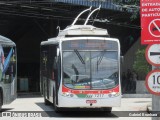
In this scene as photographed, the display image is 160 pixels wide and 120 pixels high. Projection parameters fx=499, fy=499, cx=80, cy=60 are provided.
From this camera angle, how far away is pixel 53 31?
43094mm

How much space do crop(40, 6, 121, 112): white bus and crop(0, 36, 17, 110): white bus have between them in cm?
197

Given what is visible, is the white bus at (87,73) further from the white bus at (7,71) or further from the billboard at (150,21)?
the billboard at (150,21)

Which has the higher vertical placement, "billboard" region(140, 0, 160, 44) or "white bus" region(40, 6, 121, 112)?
"billboard" region(140, 0, 160, 44)

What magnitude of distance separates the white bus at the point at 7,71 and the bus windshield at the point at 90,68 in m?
2.53

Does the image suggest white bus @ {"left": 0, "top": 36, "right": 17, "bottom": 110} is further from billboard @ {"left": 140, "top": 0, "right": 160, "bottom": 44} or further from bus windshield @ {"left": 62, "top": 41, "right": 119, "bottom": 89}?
billboard @ {"left": 140, "top": 0, "right": 160, "bottom": 44}

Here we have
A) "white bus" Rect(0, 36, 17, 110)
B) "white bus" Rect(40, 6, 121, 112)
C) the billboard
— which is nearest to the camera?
the billboard

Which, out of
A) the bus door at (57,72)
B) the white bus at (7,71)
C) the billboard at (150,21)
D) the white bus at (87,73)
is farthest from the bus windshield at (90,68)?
the billboard at (150,21)

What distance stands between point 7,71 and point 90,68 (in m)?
3.60

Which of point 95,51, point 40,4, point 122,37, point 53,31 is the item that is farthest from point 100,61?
point 122,37

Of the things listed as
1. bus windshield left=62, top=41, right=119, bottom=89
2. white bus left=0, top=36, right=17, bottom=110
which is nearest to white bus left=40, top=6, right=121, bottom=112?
bus windshield left=62, top=41, right=119, bottom=89

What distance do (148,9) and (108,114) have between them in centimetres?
1264

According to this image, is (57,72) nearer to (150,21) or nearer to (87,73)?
(87,73)

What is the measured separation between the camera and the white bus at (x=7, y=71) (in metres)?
19.3

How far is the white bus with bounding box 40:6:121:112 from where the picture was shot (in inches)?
723
